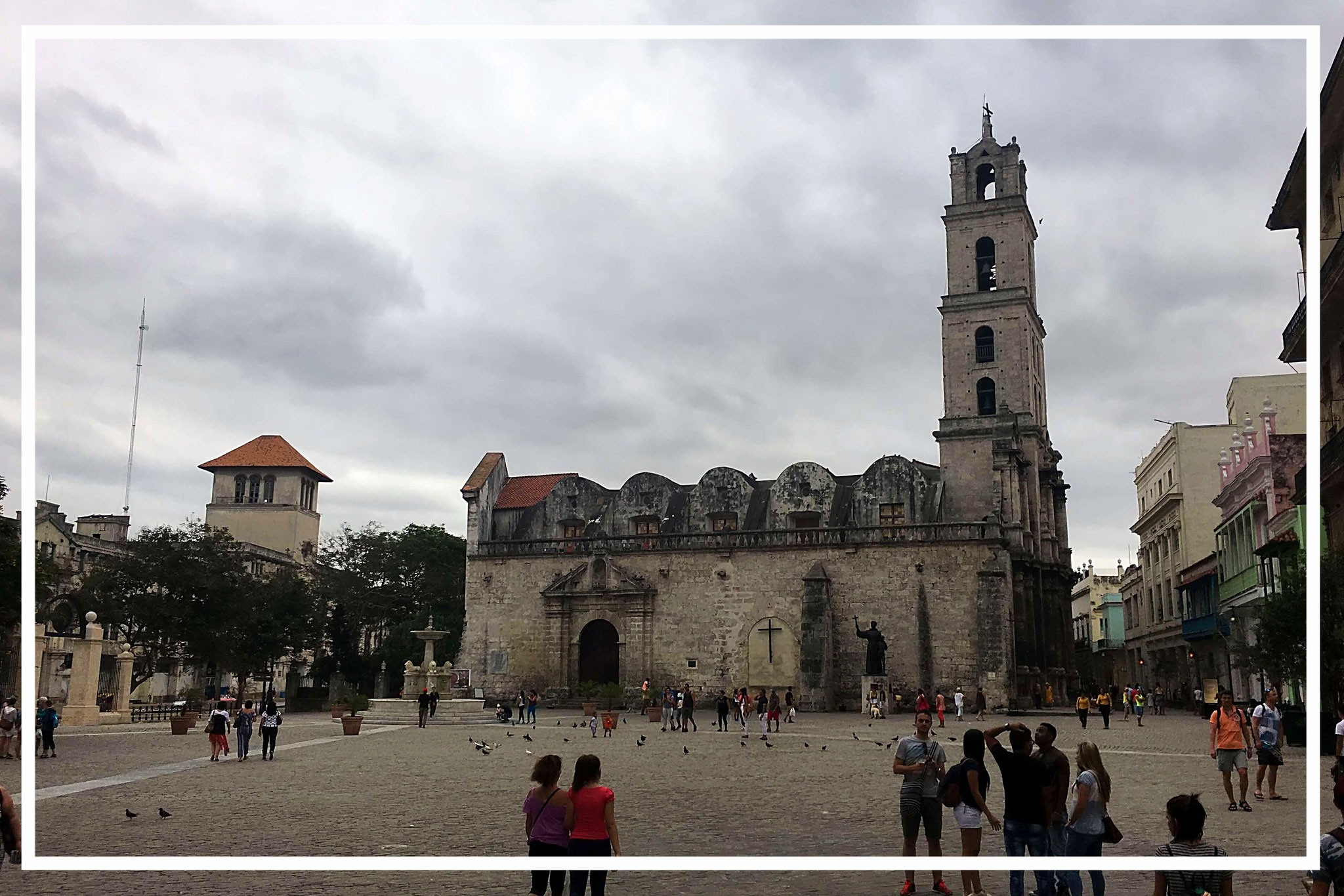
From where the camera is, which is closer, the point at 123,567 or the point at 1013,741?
the point at 1013,741

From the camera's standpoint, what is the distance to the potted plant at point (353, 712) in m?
27.1

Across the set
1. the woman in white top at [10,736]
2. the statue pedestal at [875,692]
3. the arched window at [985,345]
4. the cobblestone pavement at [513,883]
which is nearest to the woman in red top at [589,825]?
the cobblestone pavement at [513,883]

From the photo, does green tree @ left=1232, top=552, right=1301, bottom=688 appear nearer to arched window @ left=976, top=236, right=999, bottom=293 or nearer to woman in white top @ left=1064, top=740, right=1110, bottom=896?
woman in white top @ left=1064, top=740, right=1110, bottom=896

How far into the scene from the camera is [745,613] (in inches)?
1583

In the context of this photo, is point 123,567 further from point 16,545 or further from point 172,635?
point 16,545

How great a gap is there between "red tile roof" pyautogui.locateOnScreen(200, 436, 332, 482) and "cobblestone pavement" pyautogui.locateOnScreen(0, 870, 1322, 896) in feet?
11.4

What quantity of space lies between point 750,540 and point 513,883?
32513 millimetres

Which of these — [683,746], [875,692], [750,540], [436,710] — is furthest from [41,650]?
[875,692]

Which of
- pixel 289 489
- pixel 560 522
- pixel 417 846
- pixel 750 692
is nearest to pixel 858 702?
pixel 750 692

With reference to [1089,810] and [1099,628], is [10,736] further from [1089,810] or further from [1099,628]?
[1099,628]

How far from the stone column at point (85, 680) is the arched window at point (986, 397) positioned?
32.2 meters

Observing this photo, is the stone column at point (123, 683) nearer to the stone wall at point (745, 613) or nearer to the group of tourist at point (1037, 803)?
the stone wall at point (745, 613)

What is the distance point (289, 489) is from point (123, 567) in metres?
24.2

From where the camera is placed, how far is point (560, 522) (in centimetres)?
4525
